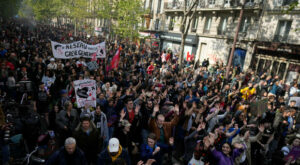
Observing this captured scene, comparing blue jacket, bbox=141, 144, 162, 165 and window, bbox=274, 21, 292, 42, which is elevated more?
window, bbox=274, 21, 292, 42

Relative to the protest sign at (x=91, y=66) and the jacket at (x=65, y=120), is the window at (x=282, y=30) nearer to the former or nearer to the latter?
the protest sign at (x=91, y=66)

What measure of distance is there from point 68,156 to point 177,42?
25196mm

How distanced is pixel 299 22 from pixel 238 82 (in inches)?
326

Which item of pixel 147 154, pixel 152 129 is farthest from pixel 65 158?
pixel 152 129

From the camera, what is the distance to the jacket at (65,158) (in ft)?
10.5

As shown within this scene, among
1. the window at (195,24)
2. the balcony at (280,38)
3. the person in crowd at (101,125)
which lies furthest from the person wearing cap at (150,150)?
the window at (195,24)

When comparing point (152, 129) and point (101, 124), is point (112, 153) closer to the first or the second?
point (152, 129)

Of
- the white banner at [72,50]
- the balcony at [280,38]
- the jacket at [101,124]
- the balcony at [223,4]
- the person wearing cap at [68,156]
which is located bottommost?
the jacket at [101,124]

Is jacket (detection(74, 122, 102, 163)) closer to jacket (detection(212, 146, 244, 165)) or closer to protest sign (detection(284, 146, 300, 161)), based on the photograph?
jacket (detection(212, 146, 244, 165))

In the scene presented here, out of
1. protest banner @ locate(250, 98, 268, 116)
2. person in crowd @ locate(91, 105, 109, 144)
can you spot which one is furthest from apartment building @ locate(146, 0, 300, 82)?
person in crowd @ locate(91, 105, 109, 144)

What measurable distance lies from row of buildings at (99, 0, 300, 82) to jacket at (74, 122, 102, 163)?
11.3 meters

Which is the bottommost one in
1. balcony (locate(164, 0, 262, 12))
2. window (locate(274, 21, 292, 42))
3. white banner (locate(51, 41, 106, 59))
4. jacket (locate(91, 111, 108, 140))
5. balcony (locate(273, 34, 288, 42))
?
jacket (locate(91, 111, 108, 140))

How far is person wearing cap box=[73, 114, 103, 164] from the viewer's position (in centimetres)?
402

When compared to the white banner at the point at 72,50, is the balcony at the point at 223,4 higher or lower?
higher
